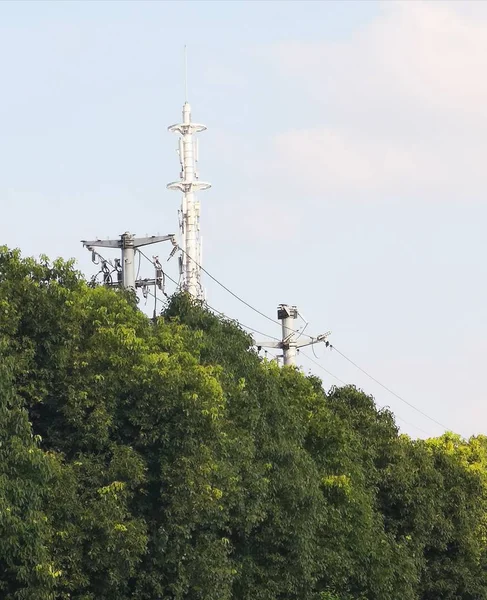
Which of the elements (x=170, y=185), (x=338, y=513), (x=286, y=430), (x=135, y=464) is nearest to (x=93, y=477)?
(x=135, y=464)

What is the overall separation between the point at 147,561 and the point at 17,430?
467 centimetres

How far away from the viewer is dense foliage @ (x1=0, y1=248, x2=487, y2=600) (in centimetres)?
2384

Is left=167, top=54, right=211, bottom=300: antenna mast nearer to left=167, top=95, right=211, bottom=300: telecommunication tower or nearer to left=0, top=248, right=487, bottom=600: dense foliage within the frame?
left=167, top=95, right=211, bottom=300: telecommunication tower

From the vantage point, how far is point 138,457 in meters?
25.9

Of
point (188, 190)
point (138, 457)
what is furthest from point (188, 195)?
point (138, 457)

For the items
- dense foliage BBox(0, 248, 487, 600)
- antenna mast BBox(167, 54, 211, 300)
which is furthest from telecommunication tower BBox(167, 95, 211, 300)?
dense foliage BBox(0, 248, 487, 600)

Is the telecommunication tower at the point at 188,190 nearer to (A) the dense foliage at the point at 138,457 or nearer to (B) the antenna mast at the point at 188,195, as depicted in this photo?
(B) the antenna mast at the point at 188,195

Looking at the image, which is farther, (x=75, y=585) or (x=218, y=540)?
(x=218, y=540)

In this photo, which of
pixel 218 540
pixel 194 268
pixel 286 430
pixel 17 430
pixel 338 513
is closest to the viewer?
pixel 17 430

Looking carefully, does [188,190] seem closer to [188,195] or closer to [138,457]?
[188,195]

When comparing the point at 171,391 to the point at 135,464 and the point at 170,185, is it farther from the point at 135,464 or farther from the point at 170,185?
the point at 170,185

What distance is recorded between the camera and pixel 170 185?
1930 inches

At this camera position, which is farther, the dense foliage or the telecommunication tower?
the telecommunication tower

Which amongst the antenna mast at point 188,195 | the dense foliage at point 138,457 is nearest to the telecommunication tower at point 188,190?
the antenna mast at point 188,195
